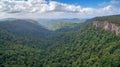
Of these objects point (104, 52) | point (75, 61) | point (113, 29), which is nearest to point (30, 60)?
point (75, 61)

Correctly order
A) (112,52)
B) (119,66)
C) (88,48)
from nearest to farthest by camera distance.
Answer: (119,66) < (112,52) < (88,48)

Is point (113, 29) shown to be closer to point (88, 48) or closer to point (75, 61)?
point (88, 48)

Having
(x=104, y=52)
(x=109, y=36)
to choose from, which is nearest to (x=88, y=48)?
(x=109, y=36)

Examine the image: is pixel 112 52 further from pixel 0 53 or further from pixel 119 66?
pixel 0 53

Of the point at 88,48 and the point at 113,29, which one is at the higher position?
the point at 113,29

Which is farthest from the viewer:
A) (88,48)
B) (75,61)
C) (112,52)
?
(88,48)

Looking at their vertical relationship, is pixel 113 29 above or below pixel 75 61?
above

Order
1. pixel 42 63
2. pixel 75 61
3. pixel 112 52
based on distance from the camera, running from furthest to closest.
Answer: pixel 42 63 → pixel 75 61 → pixel 112 52

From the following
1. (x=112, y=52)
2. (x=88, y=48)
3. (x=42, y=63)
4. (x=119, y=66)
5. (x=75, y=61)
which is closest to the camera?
(x=119, y=66)

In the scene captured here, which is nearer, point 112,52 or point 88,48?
point 112,52
